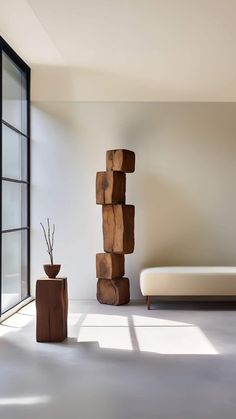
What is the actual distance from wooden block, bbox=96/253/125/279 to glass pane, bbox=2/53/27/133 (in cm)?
187

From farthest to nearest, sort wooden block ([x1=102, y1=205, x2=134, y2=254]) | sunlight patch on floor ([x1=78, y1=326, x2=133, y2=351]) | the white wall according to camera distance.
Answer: the white wall < wooden block ([x1=102, y1=205, x2=134, y2=254]) < sunlight patch on floor ([x1=78, y1=326, x2=133, y2=351])

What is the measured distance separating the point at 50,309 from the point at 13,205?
1967 mm

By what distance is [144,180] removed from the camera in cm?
597

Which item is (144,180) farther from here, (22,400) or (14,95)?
(22,400)

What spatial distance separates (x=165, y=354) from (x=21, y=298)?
2678mm

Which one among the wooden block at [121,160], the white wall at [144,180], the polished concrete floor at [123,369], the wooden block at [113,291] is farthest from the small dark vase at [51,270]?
the white wall at [144,180]

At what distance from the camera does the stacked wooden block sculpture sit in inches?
214

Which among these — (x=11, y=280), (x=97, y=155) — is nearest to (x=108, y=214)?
(x=97, y=155)

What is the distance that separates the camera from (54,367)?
3.19 meters

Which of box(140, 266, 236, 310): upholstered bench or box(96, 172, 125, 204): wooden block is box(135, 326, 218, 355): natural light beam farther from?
box(96, 172, 125, 204): wooden block

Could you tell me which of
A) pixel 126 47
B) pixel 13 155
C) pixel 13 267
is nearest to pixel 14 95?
pixel 13 155

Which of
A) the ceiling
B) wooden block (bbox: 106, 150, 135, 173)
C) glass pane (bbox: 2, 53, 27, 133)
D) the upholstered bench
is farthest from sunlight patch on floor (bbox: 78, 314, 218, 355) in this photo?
the ceiling

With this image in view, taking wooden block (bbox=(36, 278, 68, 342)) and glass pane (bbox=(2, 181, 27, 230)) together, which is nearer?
wooden block (bbox=(36, 278, 68, 342))

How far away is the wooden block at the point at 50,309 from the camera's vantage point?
3.81 metres
